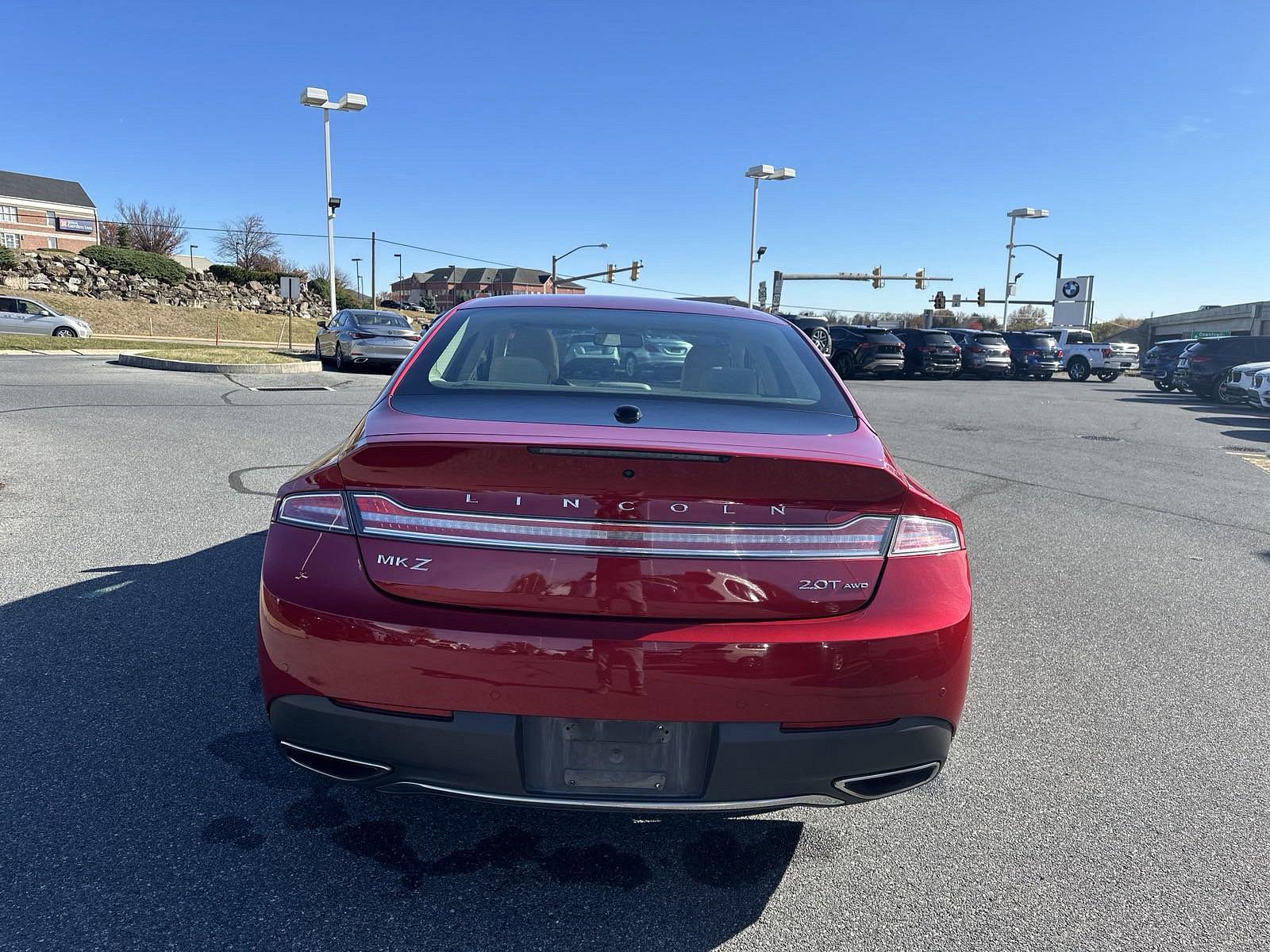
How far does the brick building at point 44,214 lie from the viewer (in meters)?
79.1

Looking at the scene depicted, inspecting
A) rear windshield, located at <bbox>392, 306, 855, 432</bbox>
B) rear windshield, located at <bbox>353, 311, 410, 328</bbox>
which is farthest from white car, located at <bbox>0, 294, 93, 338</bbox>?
rear windshield, located at <bbox>392, 306, 855, 432</bbox>

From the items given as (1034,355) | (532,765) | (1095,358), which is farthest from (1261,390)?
(532,765)

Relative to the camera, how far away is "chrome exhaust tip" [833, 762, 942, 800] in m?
2.04

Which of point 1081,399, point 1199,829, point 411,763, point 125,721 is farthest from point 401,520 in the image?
point 1081,399

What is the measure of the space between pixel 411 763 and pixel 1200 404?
2401 cm

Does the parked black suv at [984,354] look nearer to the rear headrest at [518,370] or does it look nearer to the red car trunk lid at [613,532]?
the rear headrest at [518,370]

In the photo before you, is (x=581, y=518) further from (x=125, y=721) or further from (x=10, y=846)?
(x=125, y=721)

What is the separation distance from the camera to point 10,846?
7.57 ft

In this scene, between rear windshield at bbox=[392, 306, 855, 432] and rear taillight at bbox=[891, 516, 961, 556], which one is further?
rear windshield at bbox=[392, 306, 855, 432]

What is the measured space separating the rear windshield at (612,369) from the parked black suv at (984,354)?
29.0 meters

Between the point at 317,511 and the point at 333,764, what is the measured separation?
24.7 inches

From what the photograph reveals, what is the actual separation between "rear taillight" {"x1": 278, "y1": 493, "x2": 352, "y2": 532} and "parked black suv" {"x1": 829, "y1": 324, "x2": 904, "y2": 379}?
995 inches

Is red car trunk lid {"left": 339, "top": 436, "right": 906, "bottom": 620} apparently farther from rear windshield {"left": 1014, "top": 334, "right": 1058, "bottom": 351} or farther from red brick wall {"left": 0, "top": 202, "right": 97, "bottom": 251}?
red brick wall {"left": 0, "top": 202, "right": 97, "bottom": 251}

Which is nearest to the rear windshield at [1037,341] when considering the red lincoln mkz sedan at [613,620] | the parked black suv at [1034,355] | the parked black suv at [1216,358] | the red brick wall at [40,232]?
the parked black suv at [1034,355]
